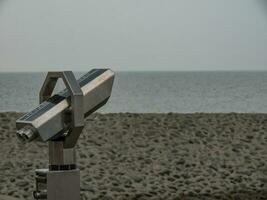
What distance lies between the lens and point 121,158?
3.78 metres

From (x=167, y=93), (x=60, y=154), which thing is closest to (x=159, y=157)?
(x=167, y=93)

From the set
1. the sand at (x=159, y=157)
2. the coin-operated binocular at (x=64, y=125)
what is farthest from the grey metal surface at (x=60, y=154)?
the sand at (x=159, y=157)

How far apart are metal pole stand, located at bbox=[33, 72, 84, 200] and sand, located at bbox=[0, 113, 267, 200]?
84.7 inches

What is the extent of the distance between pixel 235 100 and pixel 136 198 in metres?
2.38

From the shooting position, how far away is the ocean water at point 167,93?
16.0 feet

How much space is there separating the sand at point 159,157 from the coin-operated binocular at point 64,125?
7.08 feet

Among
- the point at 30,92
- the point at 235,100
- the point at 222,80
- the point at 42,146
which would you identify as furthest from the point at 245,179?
the point at 222,80

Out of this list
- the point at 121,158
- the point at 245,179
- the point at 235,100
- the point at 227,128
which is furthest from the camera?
the point at 235,100

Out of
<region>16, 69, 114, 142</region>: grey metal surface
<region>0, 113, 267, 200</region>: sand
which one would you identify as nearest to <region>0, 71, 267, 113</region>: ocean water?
<region>0, 113, 267, 200</region>: sand

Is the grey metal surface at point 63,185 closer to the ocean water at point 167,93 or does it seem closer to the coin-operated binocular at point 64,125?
the coin-operated binocular at point 64,125

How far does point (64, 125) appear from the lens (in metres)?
1.04

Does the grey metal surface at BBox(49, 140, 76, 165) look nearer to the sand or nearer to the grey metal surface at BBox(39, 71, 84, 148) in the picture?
the grey metal surface at BBox(39, 71, 84, 148)

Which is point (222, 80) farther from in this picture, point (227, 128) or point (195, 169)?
point (195, 169)

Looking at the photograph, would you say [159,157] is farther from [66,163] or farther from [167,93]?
[66,163]
